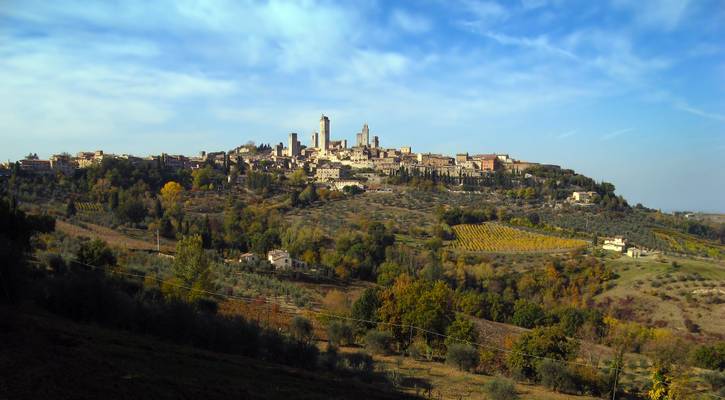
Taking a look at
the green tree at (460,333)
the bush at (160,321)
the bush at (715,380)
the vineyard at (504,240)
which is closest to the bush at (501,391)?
the bush at (160,321)

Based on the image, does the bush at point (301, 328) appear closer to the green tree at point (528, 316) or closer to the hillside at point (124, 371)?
the hillside at point (124, 371)

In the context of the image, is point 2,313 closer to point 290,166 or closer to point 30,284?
point 30,284

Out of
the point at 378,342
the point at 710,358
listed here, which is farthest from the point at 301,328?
the point at 710,358

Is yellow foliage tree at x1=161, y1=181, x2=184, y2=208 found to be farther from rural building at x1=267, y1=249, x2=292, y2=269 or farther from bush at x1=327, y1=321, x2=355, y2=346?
bush at x1=327, y1=321, x2=355, y2=346

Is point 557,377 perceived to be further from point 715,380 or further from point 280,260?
point 280,260

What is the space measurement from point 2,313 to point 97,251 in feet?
35.8

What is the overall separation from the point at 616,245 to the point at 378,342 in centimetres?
2952

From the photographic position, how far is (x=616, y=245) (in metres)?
37.3

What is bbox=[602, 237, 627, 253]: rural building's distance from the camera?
1455 inches

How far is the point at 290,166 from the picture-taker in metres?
80.8

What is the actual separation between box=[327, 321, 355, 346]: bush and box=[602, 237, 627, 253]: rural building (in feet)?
93.5

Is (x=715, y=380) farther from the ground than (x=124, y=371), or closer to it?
closer to it

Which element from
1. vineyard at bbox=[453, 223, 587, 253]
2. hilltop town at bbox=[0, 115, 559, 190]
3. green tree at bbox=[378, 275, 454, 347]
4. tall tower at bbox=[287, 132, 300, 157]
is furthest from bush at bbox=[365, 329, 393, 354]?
tall tower at bbox=[287, 132, 300, 157]

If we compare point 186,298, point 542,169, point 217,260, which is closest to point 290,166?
point 542,169
